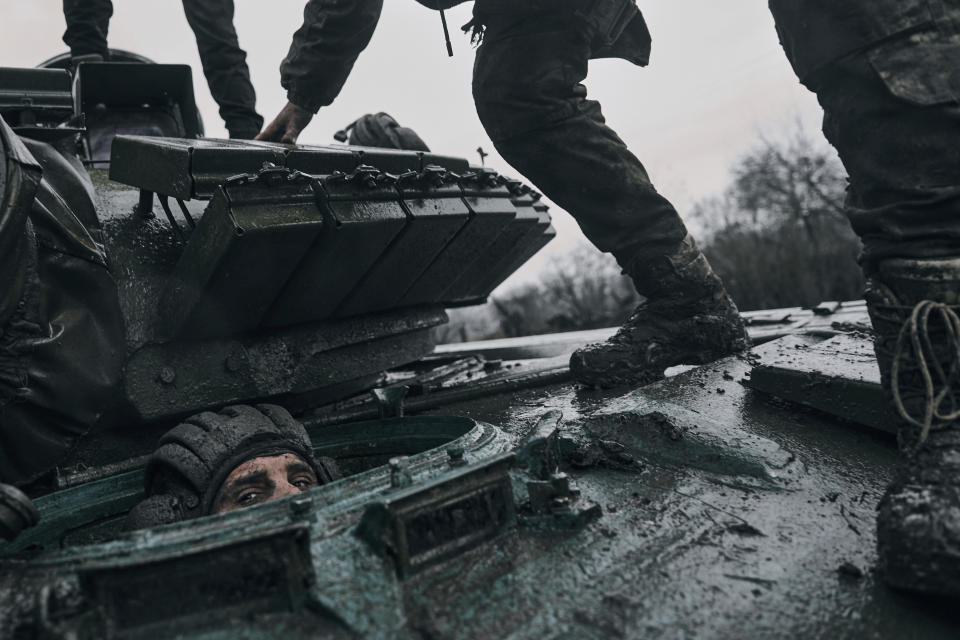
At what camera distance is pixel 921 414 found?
1.56m

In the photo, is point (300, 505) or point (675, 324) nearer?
point (300, 505)

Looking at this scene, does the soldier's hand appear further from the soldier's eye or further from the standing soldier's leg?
the standing soldier's leg

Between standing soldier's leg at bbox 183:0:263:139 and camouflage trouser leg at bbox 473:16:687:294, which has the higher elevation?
standing soldier's leg at bbox 183:0:263:139

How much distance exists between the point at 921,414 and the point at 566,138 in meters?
1.76

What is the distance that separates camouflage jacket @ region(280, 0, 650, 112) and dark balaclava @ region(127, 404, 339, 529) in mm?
1559

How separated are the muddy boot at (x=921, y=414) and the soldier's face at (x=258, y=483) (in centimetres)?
124

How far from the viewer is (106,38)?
4945 mm

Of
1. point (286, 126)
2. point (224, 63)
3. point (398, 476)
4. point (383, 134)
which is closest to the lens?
point (398, 476)

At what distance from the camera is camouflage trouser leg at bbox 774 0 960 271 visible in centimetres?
160

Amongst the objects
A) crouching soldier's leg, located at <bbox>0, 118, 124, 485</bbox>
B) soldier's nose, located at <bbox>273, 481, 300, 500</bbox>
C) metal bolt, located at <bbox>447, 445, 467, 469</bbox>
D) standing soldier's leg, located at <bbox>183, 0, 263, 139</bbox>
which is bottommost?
soldier's nose, located at <bbox>273, 481, 300, 500</bbox>

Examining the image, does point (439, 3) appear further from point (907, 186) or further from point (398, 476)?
point (398, 476)

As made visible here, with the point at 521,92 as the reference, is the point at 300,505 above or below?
below

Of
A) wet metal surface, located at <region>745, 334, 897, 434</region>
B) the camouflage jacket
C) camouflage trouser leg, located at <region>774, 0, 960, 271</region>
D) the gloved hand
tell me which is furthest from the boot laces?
the gloved hand

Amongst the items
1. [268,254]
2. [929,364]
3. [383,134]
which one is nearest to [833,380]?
[929,364]
